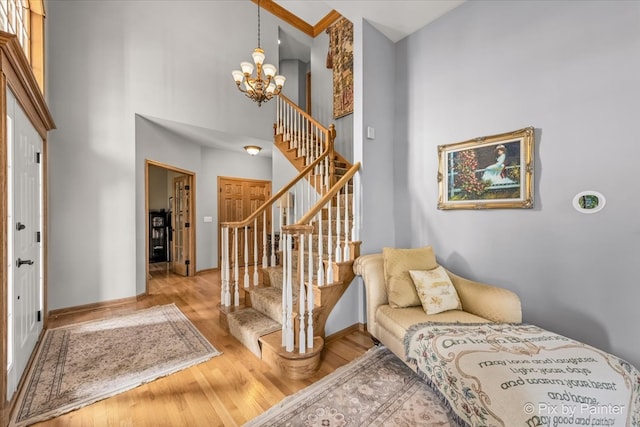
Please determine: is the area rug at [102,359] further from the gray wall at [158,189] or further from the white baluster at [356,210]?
the gray wall at [158,189]

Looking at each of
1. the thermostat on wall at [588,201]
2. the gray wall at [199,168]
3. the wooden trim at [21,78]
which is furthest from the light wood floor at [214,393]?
the gray wall at [199,168]

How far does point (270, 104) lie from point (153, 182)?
13.7ft

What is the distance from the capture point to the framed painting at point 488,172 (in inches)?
87.7

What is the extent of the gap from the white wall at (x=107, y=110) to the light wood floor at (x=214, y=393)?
6.57 feet

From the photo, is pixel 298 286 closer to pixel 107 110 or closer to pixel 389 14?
pixel 389 14

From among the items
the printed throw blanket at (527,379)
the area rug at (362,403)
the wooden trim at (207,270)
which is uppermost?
the printed throw blanket at (527,379)

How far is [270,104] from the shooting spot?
4.98m

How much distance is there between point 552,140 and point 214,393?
10.5 ft

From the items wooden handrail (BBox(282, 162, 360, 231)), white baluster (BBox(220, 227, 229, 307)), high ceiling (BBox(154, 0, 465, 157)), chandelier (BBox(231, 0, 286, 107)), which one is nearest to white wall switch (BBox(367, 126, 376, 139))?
wooden handrail (BBox(282, 162, 360, 231))

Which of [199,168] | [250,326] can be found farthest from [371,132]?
[199,168]

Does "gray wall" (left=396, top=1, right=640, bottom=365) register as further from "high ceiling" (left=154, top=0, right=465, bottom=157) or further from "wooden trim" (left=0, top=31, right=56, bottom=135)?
"wooden trim" (left=0, top=31, right=56, bottom=135)

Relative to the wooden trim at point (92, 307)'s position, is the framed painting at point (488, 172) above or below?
above

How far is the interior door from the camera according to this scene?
5102mm

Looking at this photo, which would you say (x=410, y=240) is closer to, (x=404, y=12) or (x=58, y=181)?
(x=404, y=12)
